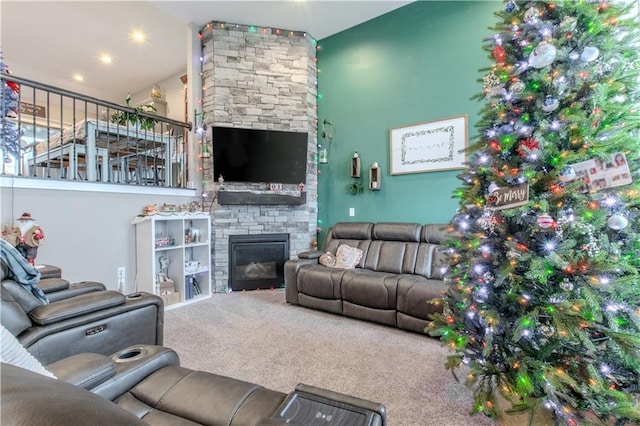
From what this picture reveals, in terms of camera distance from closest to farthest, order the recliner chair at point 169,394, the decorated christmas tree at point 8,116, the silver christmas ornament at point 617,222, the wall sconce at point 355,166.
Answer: the recliner chair at point 169,394 → the silver christmas ornament at point 617,222 → the decorated christmas tree at point 8,116 → the wall sconce at point 355,166

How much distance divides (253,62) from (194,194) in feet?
6.93

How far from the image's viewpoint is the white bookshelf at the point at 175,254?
142 inches

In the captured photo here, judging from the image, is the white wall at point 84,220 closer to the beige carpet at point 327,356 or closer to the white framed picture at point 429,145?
the beige carpet at point 327,356

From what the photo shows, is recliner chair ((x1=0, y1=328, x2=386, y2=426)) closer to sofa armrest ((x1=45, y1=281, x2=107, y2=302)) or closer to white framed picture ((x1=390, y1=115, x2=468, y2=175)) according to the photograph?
sofa armrest ((x1=45, y1=281, x2=107, y2=302))

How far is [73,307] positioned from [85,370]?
802 mm

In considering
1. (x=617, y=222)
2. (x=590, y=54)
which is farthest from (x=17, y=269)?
(x=590, y=54)

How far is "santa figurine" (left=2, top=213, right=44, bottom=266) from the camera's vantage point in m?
2.65

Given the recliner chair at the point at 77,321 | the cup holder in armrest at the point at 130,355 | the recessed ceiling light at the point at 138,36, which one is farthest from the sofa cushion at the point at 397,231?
the recessed ceiling light at the point at 138,36

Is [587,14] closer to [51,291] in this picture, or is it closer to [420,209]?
[420,209]

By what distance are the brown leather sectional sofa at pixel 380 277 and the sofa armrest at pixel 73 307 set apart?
1.99m

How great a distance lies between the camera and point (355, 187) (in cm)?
451

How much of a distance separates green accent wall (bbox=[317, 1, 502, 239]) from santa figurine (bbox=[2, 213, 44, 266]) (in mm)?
3344

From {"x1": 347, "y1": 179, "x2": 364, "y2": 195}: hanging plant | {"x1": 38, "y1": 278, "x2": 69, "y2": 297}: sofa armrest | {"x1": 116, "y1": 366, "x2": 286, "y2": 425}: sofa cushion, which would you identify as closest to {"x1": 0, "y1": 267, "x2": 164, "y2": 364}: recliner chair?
{"x1": 38, "y1": 278, "x2": 69, "y2": 297}: sofa armrest

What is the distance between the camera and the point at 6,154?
9.64ft
